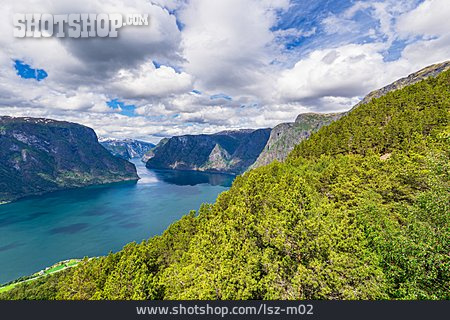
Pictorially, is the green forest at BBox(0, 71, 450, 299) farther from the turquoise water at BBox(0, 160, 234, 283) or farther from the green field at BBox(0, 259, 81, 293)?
the turquoise water at BBox(0, 160, 234, 283)

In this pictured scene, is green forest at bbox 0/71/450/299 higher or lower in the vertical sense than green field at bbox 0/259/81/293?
higher

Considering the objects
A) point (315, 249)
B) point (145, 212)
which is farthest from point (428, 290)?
point (145, 212)

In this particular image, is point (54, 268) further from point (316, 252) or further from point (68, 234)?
point (316, 252)

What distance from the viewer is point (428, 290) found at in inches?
593

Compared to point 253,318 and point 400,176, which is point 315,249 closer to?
point 253,318

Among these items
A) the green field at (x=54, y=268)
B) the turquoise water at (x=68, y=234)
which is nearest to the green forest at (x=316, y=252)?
the green field at (x=54, y=268)

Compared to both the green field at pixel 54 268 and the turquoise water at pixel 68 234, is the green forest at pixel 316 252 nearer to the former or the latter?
the green field at pixel 54 268

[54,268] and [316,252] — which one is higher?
[316,252]

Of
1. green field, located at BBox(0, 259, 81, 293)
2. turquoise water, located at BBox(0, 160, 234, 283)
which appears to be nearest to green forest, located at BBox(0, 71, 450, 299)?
green field, located at BBox(0, 259, 81, 293)

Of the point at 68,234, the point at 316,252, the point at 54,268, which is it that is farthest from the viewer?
the point at 68,234

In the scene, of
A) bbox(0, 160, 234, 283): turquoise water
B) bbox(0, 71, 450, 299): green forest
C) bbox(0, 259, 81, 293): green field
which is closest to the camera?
bbox(0, 71, 450, 299): green forest

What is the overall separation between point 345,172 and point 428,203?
93.9 feet

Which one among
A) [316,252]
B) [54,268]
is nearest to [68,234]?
[54,268]

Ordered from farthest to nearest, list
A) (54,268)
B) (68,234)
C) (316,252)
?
(68,234) → (54,268) → (316,252)
